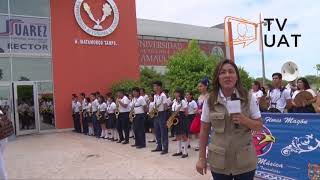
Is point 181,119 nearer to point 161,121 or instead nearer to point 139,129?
point 161,121

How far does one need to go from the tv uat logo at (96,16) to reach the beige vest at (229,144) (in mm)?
17155

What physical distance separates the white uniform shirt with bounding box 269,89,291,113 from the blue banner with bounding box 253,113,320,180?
2.82m

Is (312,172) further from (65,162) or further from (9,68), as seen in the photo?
(9,68)

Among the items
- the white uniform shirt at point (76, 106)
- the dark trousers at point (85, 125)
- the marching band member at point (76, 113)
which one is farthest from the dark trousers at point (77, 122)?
the dark trousers at point (85, 125)

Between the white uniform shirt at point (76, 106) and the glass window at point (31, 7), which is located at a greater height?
the glass window at point (31, 7)

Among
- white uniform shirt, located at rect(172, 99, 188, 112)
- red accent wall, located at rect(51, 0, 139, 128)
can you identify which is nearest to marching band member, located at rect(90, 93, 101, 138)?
red accent wall, located at rect(51, 0, 139, 128)

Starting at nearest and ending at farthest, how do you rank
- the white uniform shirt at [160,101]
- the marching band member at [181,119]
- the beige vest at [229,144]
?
the beige vest at [229,144] < the marching band member at [181,119] < the white uniform shirt at [160,101]

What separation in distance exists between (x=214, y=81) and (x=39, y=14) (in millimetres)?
16700

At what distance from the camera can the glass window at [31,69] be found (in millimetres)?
17812

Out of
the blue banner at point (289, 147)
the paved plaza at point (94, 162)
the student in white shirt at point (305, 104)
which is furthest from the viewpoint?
the student in white shirt at point (305, 104)

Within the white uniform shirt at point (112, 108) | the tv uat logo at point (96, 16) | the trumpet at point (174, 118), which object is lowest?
the trumpet at point (174, 118)

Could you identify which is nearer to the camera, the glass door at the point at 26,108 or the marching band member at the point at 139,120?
the marching band member at the point at 139,120

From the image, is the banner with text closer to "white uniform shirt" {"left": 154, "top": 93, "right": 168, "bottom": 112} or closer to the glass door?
the glass door

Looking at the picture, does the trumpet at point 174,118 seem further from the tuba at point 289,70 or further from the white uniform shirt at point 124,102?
the tuba at point 289,70
